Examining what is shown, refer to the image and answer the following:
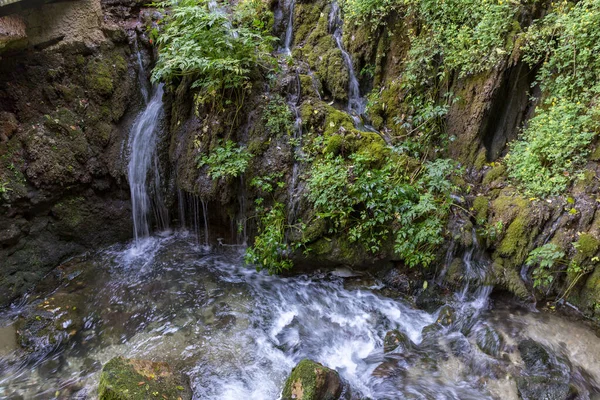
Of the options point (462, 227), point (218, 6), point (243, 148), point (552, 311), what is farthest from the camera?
point (218, 6)

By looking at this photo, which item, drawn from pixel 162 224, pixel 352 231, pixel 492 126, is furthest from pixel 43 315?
pixel 492 126

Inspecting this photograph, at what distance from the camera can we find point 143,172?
6.25 m

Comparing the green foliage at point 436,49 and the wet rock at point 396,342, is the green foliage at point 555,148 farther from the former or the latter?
the wet rock at point 396,342

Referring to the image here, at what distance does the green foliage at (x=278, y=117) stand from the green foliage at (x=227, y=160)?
0.61 m

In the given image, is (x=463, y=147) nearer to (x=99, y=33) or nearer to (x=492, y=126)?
(x=492, y=126)

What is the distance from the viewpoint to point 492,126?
5.57 metres

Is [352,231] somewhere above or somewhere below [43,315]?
above

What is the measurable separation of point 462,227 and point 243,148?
11.8 ft

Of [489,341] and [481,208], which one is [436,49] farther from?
[489,341]

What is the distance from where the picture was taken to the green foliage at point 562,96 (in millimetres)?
4391

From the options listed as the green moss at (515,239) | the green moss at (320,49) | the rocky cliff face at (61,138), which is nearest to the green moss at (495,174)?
the green moss at (515,239)

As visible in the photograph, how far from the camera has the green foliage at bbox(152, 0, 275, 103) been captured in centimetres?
519

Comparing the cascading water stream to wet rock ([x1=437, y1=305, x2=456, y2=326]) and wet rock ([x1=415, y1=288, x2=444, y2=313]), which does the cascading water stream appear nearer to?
wet rock ([x1=415, y1=288, x2=444, y2=313])

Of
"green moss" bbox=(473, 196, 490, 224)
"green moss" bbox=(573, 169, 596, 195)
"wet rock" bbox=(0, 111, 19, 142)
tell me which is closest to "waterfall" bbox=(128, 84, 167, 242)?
"wet rock" bbox=(0, 111, 19, 142)
